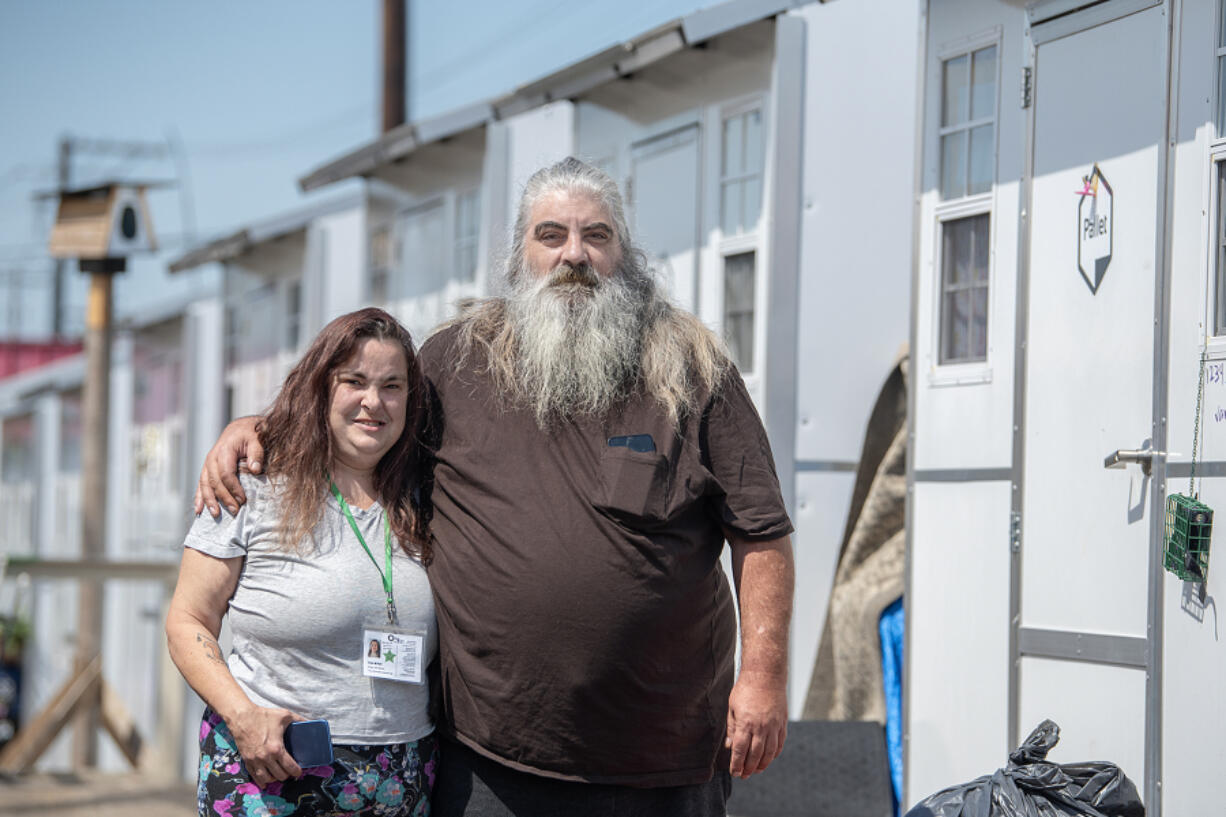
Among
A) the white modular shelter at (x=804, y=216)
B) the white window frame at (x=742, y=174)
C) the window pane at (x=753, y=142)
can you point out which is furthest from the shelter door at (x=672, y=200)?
the window pane at (x=753, y=142)

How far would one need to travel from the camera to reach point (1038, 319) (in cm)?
499

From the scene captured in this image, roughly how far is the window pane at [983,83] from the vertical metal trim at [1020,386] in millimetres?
218

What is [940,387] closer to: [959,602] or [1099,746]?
[959,602]

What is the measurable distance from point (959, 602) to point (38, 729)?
8868 millimetres

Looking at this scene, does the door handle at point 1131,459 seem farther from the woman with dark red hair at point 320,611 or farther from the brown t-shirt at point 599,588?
the woman with dark red hair at point 320,611

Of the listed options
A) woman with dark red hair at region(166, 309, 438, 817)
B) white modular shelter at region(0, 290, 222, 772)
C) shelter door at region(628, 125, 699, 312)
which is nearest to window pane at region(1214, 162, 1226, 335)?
woman with dark red hair at region(166, 309, 438, 817)

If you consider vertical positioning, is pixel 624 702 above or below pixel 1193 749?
above

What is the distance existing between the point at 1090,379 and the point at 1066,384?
0.13 m

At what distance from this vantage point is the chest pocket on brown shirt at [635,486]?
292 centimetres

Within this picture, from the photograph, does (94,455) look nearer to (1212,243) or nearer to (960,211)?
(960,211)

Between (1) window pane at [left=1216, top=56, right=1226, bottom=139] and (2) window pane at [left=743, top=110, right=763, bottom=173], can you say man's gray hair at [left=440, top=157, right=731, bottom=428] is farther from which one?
(2) window pane at [left=743, top=110, right=763, bottom=173]

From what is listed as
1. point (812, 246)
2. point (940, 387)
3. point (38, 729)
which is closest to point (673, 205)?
point (812, 246)

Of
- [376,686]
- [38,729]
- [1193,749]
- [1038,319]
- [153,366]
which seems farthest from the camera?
[153,366]

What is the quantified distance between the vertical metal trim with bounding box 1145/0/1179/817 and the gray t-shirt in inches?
98.4
